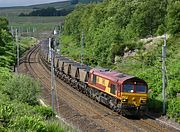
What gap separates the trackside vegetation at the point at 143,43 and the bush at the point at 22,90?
33.9ft

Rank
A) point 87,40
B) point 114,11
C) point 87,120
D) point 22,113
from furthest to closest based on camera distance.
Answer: point 87,40 → point 114,11 → point 87,120 → point 22,113

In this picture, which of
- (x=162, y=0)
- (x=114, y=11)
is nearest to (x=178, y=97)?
(x=162, y=0)

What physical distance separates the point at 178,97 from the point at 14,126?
19480 millimetres

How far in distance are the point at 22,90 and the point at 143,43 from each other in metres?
32.8

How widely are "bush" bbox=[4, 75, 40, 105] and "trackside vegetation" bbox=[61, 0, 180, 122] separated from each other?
407 inches

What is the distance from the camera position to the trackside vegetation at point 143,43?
145 feet

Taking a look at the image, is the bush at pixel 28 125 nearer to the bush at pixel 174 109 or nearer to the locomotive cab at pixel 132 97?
the locomotive cab at pixel 132 97

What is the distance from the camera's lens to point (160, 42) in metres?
62.8

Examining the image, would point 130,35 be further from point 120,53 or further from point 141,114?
point 141,114

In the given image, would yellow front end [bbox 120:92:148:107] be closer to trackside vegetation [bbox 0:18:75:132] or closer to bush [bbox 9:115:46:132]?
trackside vegetation [bbox 0:18:75:132]

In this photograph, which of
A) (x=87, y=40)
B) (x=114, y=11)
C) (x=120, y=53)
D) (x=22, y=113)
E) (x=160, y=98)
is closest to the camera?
(x=22, y=113)

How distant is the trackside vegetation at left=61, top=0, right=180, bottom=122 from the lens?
44094 mm

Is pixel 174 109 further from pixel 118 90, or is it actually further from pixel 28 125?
pixel 28 125

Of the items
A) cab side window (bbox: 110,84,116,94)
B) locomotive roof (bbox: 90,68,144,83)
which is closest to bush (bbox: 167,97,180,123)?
locomotive roof (bbox: 90,68,144,83)
